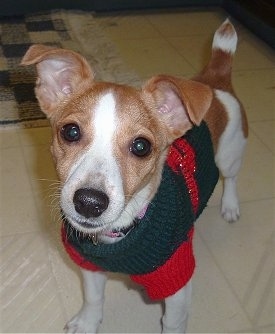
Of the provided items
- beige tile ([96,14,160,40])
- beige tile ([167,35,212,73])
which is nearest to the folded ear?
beige tile ([167,35,212,73])

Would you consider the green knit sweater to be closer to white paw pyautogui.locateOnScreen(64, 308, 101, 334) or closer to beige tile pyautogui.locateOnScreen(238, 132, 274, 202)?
white paw pyautogui.locateOnScreen(64, 308, 101, 334)

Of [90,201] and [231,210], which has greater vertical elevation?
[90,201]

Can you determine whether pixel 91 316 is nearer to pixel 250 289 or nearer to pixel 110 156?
pixel 250 289

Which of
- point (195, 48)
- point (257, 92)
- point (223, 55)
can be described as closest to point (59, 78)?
point (223, 55)

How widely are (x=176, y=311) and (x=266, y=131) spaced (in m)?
1.65

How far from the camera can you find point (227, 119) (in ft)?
6.56

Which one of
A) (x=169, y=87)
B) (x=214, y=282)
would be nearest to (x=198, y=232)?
(x=214, y=282)

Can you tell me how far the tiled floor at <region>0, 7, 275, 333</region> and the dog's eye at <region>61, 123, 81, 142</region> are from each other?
1.79ft

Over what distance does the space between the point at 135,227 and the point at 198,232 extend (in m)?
0.87

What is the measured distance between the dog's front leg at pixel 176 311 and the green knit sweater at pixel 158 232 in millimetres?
158

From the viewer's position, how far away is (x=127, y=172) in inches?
52.4

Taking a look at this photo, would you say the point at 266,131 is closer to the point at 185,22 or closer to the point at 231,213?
the point at 231,213

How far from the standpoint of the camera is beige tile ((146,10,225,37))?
13.9 ft

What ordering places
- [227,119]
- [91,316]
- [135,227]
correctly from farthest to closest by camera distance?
[227,119]
[91,316]
[135,227]
